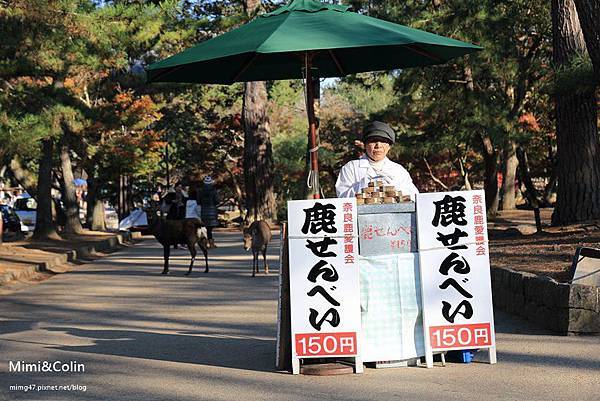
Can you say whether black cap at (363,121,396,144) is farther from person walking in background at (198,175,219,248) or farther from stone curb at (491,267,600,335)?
person walking in background at (198,175,219,248)

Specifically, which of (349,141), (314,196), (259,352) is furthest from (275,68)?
(349,141)

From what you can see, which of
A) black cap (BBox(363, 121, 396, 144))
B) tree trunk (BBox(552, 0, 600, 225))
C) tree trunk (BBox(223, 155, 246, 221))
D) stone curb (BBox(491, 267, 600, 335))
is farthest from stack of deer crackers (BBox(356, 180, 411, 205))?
tree trunk (BBox(223, 155, 246, 221))

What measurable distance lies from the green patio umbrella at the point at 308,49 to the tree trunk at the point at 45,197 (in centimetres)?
1772

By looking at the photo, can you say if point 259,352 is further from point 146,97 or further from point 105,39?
point 146,97

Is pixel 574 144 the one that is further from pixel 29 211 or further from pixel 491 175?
pixel 29 211

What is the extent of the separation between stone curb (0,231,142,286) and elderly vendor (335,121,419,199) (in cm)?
952

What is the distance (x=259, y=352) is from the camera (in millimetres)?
8523

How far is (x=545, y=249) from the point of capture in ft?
47.3

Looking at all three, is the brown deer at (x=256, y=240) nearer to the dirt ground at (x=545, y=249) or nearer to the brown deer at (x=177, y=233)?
the brown deer at (x=177, y=233)

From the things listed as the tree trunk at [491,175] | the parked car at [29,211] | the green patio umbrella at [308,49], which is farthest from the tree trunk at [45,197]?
the green patio umbrella at [308,49]

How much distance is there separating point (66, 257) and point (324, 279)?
51.2ft

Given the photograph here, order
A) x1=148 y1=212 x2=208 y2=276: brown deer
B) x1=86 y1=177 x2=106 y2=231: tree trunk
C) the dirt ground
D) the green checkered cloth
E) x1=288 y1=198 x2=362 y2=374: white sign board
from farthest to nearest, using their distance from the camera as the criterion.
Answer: x1=86 y1=177 x2=106 y2=231: tree trunk, x1=148 y1=212 x2=208 y2=276: brown deer, the dirt ground, the green checkered cloth, x1=288 y1=198 x2=362 y2=374: white sign board

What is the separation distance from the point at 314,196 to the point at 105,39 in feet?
47.1

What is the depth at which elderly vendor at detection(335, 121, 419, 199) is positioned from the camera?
807cm
